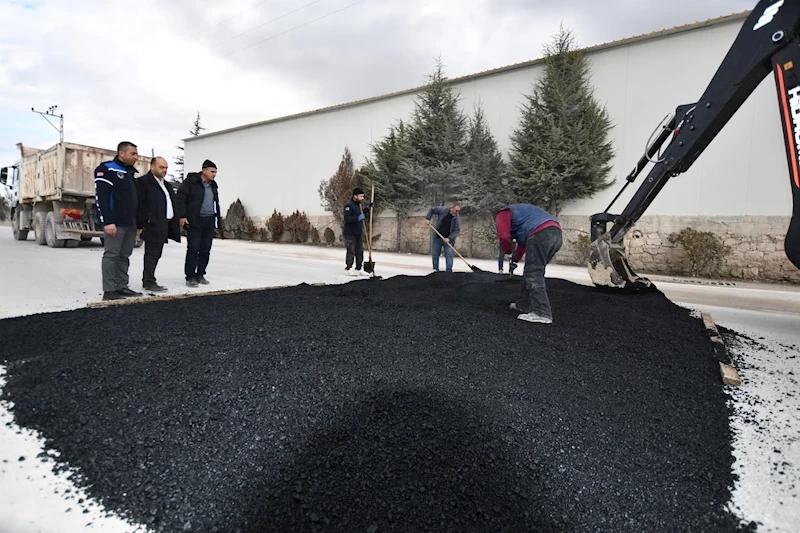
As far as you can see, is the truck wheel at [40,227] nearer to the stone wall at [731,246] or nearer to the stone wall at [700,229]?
the stone wall at [700,229]

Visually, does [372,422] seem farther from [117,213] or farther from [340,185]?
[340,185]

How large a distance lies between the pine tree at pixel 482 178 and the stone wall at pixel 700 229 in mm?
708

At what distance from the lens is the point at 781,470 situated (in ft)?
6.08

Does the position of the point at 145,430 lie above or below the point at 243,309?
below

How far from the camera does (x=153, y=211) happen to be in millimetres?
4883

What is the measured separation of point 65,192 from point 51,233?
3.70 ft

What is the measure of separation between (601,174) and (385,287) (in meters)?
7.70

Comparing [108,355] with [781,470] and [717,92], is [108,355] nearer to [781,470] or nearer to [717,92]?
[781,470]

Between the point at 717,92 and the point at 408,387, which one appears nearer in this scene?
the point at 408,387

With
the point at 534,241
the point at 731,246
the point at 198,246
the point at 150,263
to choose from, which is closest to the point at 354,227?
the point at 198,246

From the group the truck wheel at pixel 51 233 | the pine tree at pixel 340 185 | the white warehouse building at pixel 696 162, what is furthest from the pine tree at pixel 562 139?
the truck wheel at pixel 51 233

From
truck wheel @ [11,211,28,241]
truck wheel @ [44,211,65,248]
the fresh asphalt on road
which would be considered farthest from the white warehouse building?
truck wheel @ [11,211,28,241]

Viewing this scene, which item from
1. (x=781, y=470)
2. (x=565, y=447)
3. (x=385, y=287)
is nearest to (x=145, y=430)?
(x=565, y=447)

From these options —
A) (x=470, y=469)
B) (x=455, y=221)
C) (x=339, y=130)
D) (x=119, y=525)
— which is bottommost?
(x=119, y=525)
